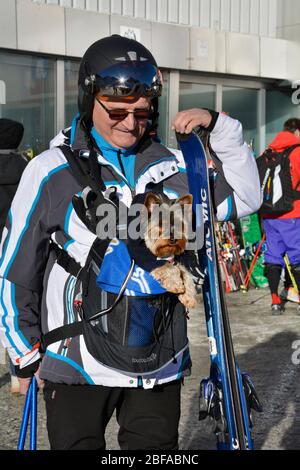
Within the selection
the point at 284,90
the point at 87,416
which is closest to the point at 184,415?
the point at 87,416

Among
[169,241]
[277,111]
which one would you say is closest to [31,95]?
[277,111]

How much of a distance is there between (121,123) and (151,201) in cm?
32

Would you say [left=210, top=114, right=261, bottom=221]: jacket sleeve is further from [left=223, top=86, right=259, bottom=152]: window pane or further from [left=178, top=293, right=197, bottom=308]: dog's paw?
[left=223, top=86, right=259, bottom=152]: window pane

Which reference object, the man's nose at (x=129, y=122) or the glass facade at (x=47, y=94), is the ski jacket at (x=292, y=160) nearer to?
the glass facade at (x=47, y=94)

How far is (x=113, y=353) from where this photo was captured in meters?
2.66

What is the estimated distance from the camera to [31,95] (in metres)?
9.67

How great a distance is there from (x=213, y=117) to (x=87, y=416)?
1.08 metres

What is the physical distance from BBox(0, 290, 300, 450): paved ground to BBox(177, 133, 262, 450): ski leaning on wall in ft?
4.69

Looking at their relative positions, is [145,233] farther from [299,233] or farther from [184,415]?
[299,233]

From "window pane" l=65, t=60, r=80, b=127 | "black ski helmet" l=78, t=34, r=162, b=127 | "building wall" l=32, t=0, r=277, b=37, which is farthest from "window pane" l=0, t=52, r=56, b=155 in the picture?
"black ski helmet" l=78, t=34, r=162, b=127

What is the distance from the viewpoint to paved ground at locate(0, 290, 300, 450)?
4793 millimetres

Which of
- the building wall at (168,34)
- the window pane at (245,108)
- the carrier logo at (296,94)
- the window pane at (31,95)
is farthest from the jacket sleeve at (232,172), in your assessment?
the carrier logo at (296,94)

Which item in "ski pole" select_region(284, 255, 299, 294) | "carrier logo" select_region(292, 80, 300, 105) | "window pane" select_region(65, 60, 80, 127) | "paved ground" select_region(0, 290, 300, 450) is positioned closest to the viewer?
"paved ground" select_region(0, 290, 300, 450)

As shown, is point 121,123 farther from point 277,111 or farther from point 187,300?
point 277,111
